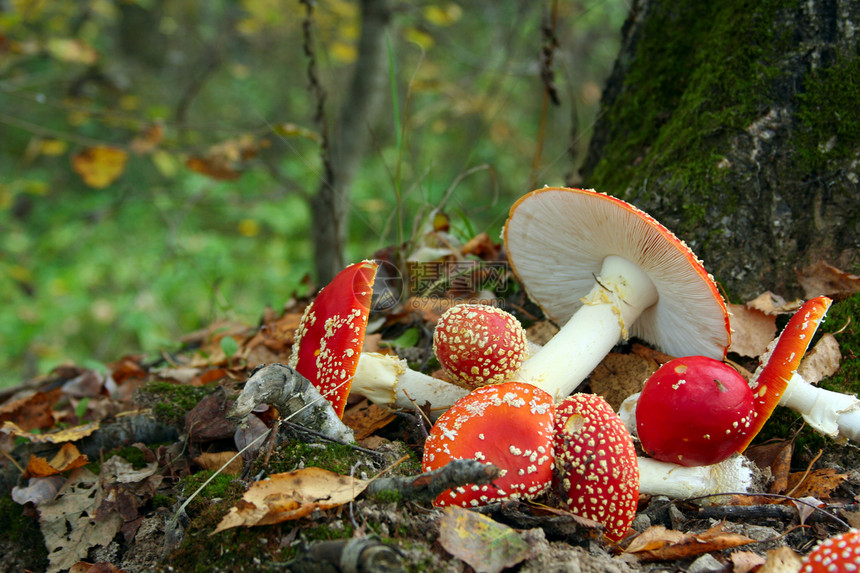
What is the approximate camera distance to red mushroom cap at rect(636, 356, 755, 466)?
1.84m

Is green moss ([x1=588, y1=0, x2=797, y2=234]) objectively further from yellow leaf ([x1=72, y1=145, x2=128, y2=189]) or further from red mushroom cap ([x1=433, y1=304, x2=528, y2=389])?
yellow leaf ([x1=72, y1=145, x2=128, y2=189])

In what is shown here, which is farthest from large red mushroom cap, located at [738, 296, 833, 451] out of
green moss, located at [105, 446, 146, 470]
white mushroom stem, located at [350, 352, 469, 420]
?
green moss, located at [105, 446, 146, 470]

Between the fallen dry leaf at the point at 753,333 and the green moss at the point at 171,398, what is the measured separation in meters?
2.37

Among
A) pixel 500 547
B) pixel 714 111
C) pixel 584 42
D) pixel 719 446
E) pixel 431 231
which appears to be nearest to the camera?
pixel 500 547

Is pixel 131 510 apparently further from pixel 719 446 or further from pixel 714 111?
pixel 714 111

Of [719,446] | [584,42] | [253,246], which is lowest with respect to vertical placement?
[253,246]

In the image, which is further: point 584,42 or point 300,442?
point 584,42

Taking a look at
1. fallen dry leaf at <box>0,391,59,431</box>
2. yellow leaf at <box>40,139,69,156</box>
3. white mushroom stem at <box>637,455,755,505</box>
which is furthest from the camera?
yellow leaf at <box>40,139,69,156</box>

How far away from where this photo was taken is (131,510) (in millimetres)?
2094

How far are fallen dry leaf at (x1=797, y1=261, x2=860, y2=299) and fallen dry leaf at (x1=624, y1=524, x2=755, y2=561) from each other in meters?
1.33

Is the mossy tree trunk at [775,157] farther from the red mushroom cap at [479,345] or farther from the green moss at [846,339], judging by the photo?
the red mushroom cap at [479,345]

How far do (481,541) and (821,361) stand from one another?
5.39 ft

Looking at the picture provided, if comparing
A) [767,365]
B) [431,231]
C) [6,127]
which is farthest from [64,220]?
[767,365]

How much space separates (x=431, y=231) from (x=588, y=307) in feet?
4.18
